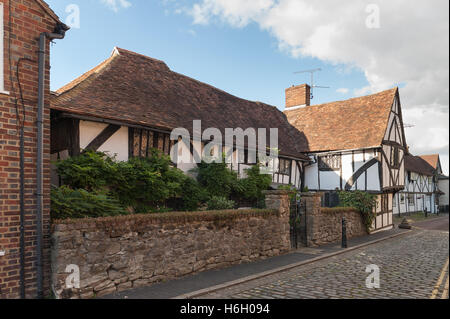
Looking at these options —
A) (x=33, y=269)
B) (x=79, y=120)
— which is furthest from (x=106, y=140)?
(x=33, y=269)

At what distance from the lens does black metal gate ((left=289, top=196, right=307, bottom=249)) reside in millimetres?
11664

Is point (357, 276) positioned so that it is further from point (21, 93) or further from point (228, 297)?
point (21, 93)

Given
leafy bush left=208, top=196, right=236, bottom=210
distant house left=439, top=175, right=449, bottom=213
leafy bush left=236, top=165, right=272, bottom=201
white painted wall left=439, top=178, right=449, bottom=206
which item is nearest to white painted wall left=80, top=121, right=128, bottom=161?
leafy bush left=208, top=196, right=236, bottom=210

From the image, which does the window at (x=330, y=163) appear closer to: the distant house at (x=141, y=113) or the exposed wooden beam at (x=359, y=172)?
the exposed wooden beam at (x=359, y=172)

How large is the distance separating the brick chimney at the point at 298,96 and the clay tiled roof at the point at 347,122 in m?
1.62

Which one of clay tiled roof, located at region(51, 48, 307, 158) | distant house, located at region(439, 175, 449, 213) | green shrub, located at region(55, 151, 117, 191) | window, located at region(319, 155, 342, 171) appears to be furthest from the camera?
distant house, located at region(439, 175, 449, 213)

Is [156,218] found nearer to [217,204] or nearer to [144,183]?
[144,183]

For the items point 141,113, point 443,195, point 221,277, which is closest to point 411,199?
point 443,195

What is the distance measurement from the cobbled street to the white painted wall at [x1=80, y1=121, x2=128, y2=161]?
517 centimetres

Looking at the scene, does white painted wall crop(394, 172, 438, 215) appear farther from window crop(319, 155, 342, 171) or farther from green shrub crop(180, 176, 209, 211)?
green shrub crop(180, 176, 209, 211)

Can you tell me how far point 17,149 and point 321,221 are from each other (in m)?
10.2

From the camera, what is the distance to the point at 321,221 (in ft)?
41.7

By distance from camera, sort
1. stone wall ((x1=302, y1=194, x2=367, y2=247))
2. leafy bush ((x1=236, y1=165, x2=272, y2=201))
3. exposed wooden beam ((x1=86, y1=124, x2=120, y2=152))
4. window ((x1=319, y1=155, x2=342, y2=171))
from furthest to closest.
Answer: window ((x1=319, y1=155, x2=342, y2=171)) → leafy bush ((x1=236, y1=165, x2=272, y2=201)) → stone wall ((x1=302, y1=194, x2=367, y2=247)) → exposed wooden beam ((x1=86, y1=124, x2=120, y2=152))

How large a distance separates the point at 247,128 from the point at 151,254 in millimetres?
10189
